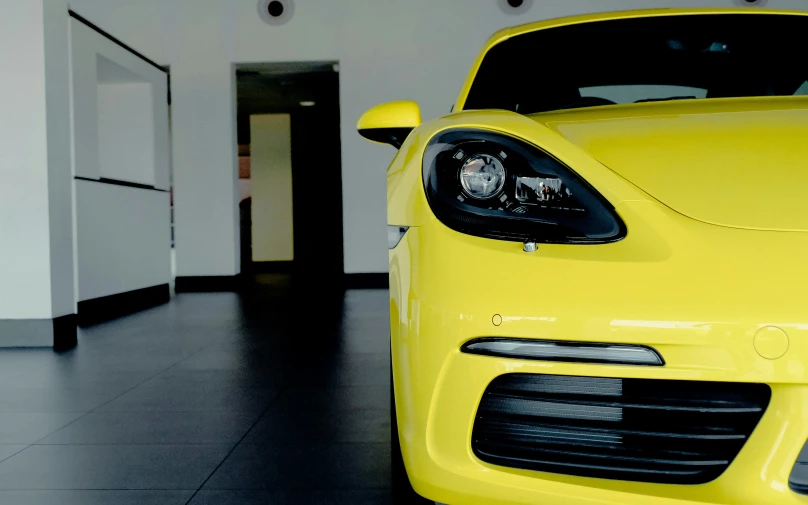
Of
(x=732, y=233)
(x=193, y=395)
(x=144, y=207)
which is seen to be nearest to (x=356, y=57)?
(x=144, y=207)

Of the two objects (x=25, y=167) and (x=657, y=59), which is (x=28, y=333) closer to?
(x=25, y=167)

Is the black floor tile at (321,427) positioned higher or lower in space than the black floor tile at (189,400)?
higher

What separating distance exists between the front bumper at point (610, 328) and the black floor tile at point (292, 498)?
2.10ft

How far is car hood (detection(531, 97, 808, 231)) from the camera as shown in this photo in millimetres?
982

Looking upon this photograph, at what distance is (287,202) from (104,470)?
10.8 m

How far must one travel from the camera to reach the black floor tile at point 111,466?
1.75 m

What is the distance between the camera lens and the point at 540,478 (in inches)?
37.3

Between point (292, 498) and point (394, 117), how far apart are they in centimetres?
98

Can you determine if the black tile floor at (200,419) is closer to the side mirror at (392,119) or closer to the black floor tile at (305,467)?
the black floor tile at (305,467)

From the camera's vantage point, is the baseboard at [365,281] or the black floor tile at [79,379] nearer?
the black floor tile at [79,379]

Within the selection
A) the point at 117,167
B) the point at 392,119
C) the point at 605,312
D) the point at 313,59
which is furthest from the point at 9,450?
the point at 313,59

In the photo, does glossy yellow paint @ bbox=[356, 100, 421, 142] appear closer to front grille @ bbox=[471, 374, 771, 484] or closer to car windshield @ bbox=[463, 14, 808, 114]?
car windshield @ bbox=[463, 14, 808, 114]

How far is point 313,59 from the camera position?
313 inches

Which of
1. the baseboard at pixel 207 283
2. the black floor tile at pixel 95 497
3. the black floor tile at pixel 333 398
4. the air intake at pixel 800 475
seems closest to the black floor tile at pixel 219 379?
the black floor tile at pixel 333 398
